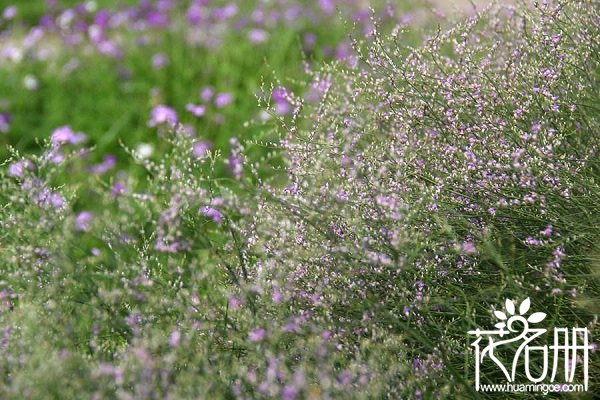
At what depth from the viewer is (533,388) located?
1.82 m

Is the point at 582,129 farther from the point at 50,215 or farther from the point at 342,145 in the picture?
the point at 50,215

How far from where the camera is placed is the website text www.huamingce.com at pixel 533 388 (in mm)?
1763

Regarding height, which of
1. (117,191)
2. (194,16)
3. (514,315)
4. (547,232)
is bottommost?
(514,315)

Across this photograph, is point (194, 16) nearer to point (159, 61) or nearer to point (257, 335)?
point (159, 61)

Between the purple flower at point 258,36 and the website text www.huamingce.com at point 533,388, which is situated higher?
the purple flower at point 258,36

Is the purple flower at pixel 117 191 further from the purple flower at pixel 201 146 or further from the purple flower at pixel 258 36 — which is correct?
the purple flower at pixel 258 36

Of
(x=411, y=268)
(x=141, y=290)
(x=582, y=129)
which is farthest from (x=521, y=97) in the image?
(x=141, y=290)

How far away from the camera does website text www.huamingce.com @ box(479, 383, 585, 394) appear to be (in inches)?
69.4

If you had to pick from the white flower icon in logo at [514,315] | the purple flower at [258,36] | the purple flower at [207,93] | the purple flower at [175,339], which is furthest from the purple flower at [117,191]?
the purple flower at [258,36]

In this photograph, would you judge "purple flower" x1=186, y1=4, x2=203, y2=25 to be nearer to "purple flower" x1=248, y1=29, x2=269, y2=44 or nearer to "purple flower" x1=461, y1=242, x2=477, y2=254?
"purple flower" x1=248, y1=29, x2=269, y2=44

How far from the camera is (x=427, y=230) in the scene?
1.99 metres

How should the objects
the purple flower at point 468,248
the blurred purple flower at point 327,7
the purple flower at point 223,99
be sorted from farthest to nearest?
the blurred purple flower at point 327,7, the purple flower at point 223,99, the purple flower at point 468,248

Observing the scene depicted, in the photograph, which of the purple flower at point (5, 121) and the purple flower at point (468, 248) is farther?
the purple flower at point (5, 121)

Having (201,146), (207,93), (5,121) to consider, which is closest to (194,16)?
(207,93)
